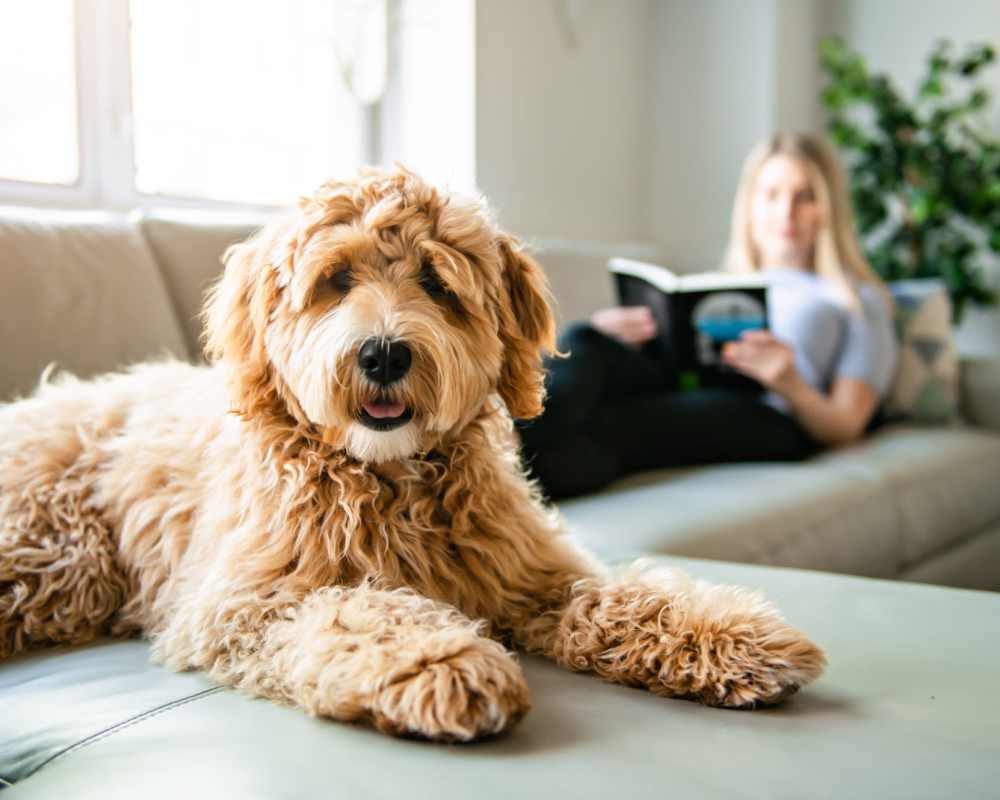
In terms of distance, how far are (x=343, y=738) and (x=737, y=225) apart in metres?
3.28

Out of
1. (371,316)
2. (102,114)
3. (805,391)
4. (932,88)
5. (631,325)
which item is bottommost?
(805,391)

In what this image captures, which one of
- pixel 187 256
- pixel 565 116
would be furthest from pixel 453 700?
pixel 565 116

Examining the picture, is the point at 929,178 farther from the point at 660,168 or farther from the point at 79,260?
the point at 79,260

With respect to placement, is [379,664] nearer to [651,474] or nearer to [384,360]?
[384,360]

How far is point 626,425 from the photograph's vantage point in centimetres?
284

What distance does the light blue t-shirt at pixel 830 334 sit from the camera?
3.42 metres

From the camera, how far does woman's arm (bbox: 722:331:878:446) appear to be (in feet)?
10.3

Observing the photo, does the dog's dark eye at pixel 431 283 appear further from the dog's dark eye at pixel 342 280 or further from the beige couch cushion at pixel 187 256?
the beige couch cushion at pixel 187 256

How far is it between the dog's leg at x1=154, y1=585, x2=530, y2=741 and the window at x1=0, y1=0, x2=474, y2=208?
1864 mm

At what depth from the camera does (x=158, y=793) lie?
91 centimetres

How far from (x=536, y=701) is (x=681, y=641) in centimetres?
21

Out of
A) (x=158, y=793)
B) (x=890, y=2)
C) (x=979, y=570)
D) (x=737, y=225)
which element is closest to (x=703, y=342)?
(x=737, y=225)

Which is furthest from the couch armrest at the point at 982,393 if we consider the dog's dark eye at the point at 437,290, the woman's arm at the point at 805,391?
the dog's dark eye at the point at 437,290

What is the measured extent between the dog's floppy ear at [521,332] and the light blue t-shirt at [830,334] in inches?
81.7
